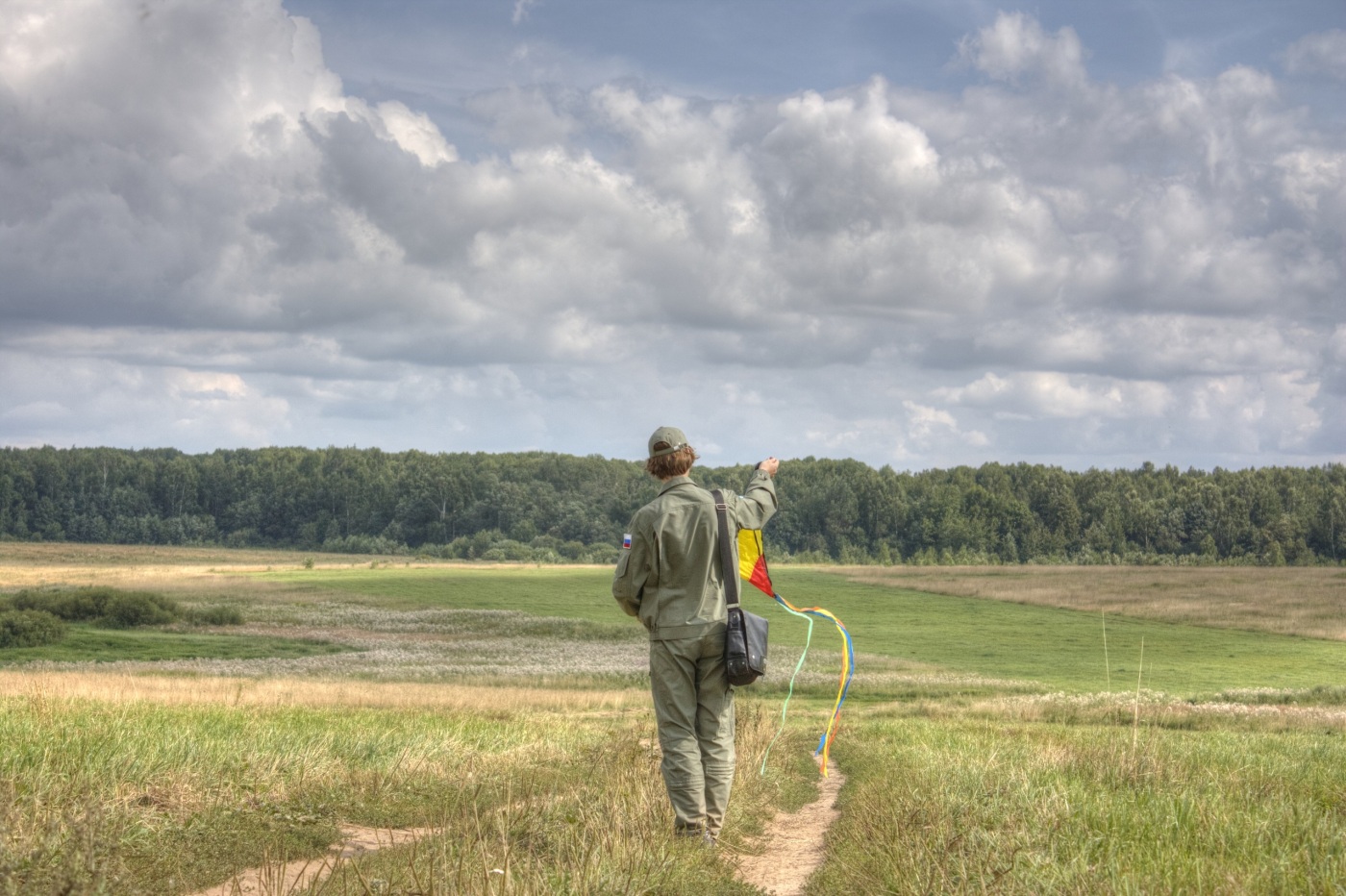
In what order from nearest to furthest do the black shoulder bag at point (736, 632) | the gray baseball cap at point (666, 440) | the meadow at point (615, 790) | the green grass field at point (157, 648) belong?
the meadow at point (615, 790) → the black shoulder bag at point (736, 632) → the gray baseball cap at point (666, 440) → the green grass field at point (157, 648)

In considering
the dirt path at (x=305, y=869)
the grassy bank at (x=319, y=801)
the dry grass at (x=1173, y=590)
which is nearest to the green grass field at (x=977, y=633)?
the dry grass at (x=1173, y=590)

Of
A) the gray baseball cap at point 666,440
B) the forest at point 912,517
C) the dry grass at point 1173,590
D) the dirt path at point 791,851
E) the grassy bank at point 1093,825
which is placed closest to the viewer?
the grassy bank at point 1093,825

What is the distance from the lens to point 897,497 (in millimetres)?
179375

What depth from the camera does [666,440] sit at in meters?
9.13

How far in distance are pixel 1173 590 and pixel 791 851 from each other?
252 ft

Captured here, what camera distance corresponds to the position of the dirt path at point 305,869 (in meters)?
6.59

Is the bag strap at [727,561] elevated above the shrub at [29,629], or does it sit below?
above

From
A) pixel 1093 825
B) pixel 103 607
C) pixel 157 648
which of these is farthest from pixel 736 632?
pixel 103 607

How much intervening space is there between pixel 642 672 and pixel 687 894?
35.4 meters

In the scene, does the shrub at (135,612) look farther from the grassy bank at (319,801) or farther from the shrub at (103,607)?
the grassy bank at (319,801)

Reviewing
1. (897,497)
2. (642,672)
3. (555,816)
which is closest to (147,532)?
(897,497)

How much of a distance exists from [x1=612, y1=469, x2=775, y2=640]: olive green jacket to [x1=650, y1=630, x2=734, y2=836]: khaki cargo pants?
16 cm

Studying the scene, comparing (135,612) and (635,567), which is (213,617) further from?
(635,567)

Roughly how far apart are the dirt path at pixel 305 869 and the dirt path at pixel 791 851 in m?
2.40
